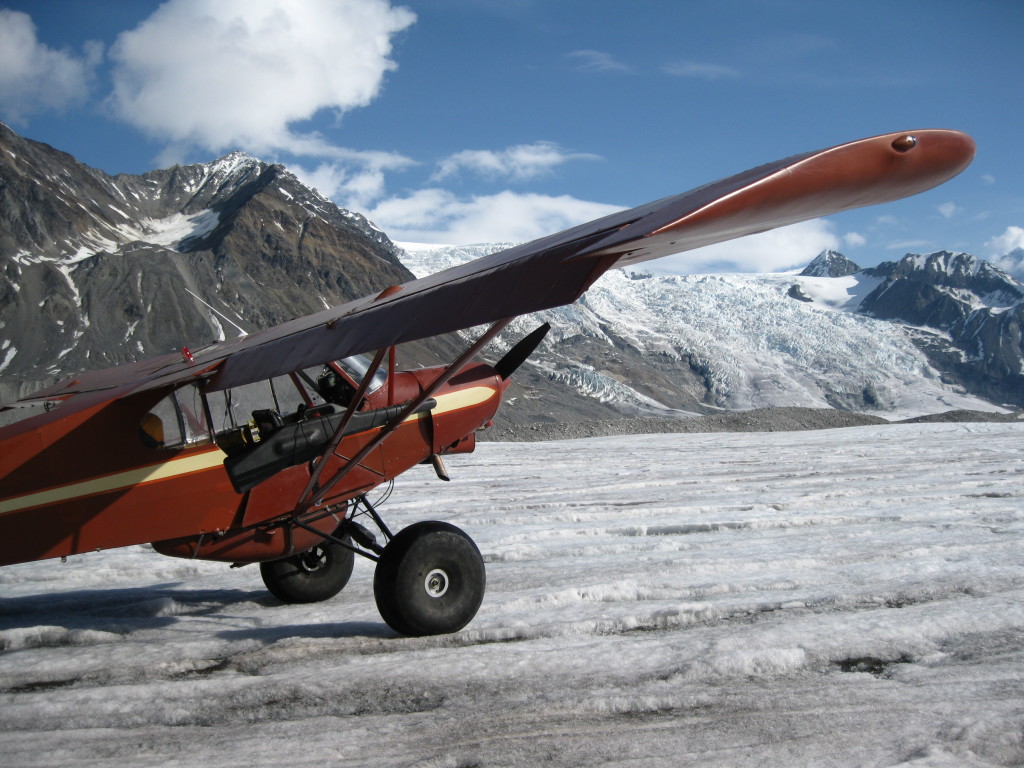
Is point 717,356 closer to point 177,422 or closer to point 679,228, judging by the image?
point 177,422

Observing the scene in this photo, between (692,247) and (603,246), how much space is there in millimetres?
1053

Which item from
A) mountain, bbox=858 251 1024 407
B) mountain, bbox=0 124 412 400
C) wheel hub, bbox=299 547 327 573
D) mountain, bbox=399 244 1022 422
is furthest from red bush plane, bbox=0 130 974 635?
mountain, bbox=858 251 1024 407

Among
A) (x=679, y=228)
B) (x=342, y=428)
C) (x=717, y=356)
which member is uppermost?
(x=717, y=356)

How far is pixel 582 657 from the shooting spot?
4.46 metres

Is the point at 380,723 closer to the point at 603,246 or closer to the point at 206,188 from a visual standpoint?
the point at 603,246

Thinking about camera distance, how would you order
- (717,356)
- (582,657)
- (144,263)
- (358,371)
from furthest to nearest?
(717,356) → (144,263) → (358,371) → (582,657)

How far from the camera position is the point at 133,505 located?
5098mm

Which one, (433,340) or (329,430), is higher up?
(433,340)

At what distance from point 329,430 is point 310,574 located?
1.37 meters

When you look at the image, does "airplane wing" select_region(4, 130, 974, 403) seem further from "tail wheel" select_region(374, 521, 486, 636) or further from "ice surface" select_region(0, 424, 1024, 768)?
"ice surface" select_region(0, 424, 1024, 768)

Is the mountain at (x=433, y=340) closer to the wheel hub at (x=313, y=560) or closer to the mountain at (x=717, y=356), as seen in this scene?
the mountain at (x=717, y=356)

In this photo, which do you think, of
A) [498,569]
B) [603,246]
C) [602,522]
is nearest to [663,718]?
[603,246]

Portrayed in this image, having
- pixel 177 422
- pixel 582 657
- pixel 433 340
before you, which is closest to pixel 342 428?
pixel 177 422

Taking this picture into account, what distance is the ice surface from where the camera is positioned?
354 centimetres
